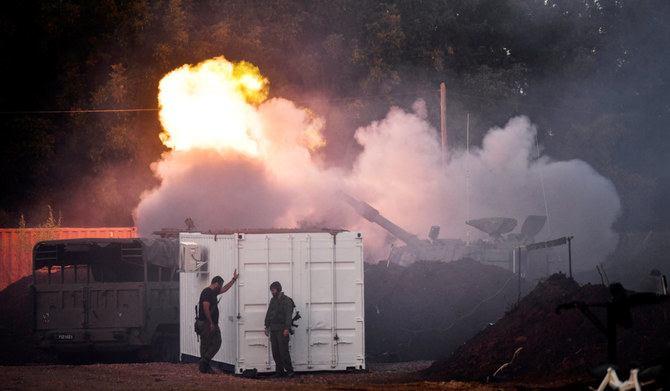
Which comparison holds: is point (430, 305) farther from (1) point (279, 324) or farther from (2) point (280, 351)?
(1) point (279, 324)

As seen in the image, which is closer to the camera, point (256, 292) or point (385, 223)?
point (256, 292)

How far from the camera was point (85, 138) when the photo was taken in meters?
40.8

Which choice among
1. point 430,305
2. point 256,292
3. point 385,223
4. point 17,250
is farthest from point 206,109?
point 256,292

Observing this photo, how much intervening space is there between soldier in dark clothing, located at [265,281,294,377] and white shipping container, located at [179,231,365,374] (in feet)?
1.21

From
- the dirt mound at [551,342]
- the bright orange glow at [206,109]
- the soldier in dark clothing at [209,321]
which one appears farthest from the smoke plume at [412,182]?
the dirt mound at [551,342]

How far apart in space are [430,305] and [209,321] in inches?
358

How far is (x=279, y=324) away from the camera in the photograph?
17.1 meters

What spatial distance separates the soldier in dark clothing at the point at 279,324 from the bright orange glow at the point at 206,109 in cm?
1864

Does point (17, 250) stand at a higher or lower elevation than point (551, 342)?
higher

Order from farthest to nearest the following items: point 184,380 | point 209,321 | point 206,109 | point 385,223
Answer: point 206,109, point 385,223, point 209,321, point 184,380

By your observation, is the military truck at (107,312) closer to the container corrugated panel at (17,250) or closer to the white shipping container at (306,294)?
the white shipping container at (306,294)

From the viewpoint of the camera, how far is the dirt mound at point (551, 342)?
13844mm

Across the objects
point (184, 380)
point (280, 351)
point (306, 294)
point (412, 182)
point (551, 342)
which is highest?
point (412, 182)

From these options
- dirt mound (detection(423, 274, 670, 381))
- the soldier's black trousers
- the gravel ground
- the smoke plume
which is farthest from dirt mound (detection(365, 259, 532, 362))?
the smoke plume
